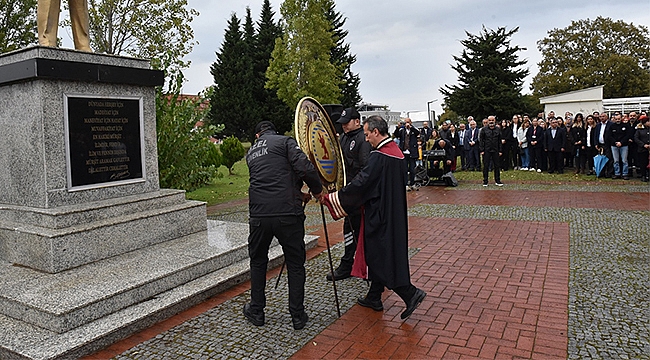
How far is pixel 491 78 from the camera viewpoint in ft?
110

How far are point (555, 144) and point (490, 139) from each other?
3812 millimetres

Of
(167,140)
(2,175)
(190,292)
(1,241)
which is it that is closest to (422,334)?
(190,292)

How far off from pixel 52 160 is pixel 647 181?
49.7ft

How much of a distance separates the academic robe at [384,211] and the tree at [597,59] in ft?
152

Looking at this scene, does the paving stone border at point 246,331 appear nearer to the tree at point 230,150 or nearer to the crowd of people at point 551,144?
the crowd of people at point 551,144

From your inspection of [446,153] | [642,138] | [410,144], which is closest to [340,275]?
[410,144]

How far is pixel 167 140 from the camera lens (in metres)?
10.9

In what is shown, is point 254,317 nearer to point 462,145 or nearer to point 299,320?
point 299,320

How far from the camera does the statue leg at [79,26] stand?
22.7ft

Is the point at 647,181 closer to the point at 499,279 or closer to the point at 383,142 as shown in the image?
the point at 499,279

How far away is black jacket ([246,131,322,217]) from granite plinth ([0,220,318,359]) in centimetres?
142

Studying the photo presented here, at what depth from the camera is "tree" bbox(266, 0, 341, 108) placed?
34.5 m

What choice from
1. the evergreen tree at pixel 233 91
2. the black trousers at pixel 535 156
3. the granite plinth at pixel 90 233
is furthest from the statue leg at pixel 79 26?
the evergreen tree at pixel 233 91

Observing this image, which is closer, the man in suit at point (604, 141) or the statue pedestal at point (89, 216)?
the statue pedestal at point (89, 216)
